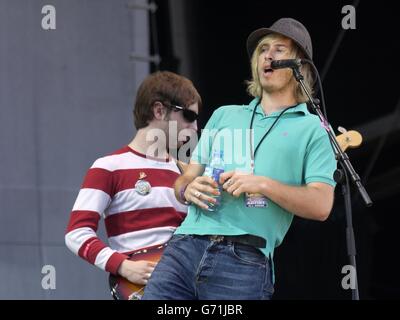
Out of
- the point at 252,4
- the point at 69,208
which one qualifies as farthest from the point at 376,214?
the point at 69,208

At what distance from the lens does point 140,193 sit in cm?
331

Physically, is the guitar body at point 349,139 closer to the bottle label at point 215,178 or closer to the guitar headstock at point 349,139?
the guitar headstock at point 349,139

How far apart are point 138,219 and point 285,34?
2.75 ft

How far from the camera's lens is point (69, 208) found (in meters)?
5.07

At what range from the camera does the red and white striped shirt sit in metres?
3.23

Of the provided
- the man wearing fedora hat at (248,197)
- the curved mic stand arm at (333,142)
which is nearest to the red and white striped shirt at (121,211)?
the man wearing fedora hat at (248,197)

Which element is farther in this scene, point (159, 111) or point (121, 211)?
point (159, 111)

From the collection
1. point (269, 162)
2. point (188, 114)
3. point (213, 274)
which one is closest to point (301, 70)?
point (269, 162)

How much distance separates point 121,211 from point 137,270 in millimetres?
257

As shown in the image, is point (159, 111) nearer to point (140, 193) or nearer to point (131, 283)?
point (140, 193)

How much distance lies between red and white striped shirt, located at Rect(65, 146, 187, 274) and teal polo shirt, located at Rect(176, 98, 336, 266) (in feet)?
1.41

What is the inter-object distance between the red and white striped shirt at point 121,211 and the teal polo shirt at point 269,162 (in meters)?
0.43

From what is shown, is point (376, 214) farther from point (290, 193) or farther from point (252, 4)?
point (290, 193)

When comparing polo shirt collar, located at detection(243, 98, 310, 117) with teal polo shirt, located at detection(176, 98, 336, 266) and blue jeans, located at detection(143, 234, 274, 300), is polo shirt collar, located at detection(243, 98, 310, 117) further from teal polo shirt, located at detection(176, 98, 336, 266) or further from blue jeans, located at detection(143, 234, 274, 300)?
blue jeans, located at detection(143, 234, 274, 300)
